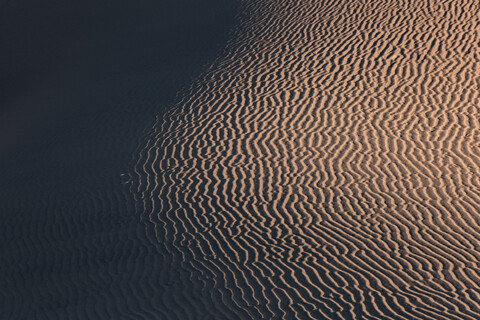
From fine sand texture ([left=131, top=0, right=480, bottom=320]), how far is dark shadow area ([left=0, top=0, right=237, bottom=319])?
1.81ft

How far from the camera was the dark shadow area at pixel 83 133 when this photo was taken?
772 cm

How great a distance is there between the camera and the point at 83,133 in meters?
13.3

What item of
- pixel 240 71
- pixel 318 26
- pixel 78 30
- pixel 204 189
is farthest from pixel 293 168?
pixel 78 30

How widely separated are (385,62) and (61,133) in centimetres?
787

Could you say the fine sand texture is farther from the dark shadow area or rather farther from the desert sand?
the dark shadow area

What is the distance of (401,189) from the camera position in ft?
30.0

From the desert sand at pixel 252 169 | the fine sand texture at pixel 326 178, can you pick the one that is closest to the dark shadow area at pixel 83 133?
the desert sand at pixel 252 169

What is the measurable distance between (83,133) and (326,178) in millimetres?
6094

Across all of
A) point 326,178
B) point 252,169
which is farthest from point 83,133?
point 326,178

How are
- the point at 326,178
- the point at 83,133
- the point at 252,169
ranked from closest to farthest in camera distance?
1. the point at 326,178
2. the point at 252,169
3. the point at 83,133

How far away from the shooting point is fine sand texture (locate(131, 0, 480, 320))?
6.85 m

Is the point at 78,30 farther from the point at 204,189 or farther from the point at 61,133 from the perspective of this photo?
the point at 204,189

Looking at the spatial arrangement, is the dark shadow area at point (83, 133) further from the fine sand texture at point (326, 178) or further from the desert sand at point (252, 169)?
the fine sand texture at point (326, 178)

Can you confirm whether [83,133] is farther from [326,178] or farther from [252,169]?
[326,178]
